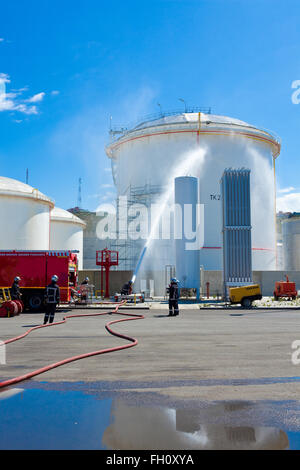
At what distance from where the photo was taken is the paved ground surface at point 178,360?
6.04 meters

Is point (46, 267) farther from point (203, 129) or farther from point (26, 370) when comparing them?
point (203, 129)

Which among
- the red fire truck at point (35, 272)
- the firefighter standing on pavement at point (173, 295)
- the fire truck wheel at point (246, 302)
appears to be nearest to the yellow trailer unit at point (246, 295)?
the fire truck wheel at point (246, 302)

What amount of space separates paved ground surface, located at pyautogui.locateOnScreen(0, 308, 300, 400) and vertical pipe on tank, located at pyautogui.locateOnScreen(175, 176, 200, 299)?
1489 centimetres

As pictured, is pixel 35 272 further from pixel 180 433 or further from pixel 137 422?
pixel 180 433

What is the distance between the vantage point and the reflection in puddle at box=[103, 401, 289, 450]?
392 centimetres

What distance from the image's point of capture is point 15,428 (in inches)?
169

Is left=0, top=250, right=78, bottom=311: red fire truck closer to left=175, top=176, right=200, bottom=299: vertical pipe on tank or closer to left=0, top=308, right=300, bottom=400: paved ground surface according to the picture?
left=0, top=308, right=300, bottom=400: paved ground surface

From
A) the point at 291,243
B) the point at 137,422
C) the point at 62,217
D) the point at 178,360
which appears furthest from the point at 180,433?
the point at 291,243

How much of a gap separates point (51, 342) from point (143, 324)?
4780 millimetres

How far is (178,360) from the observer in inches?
314

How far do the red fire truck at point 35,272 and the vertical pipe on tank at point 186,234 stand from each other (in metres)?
9.45

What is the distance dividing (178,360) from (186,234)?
21.7m

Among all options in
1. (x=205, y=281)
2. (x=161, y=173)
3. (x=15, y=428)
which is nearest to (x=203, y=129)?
(x=161, y=173)
